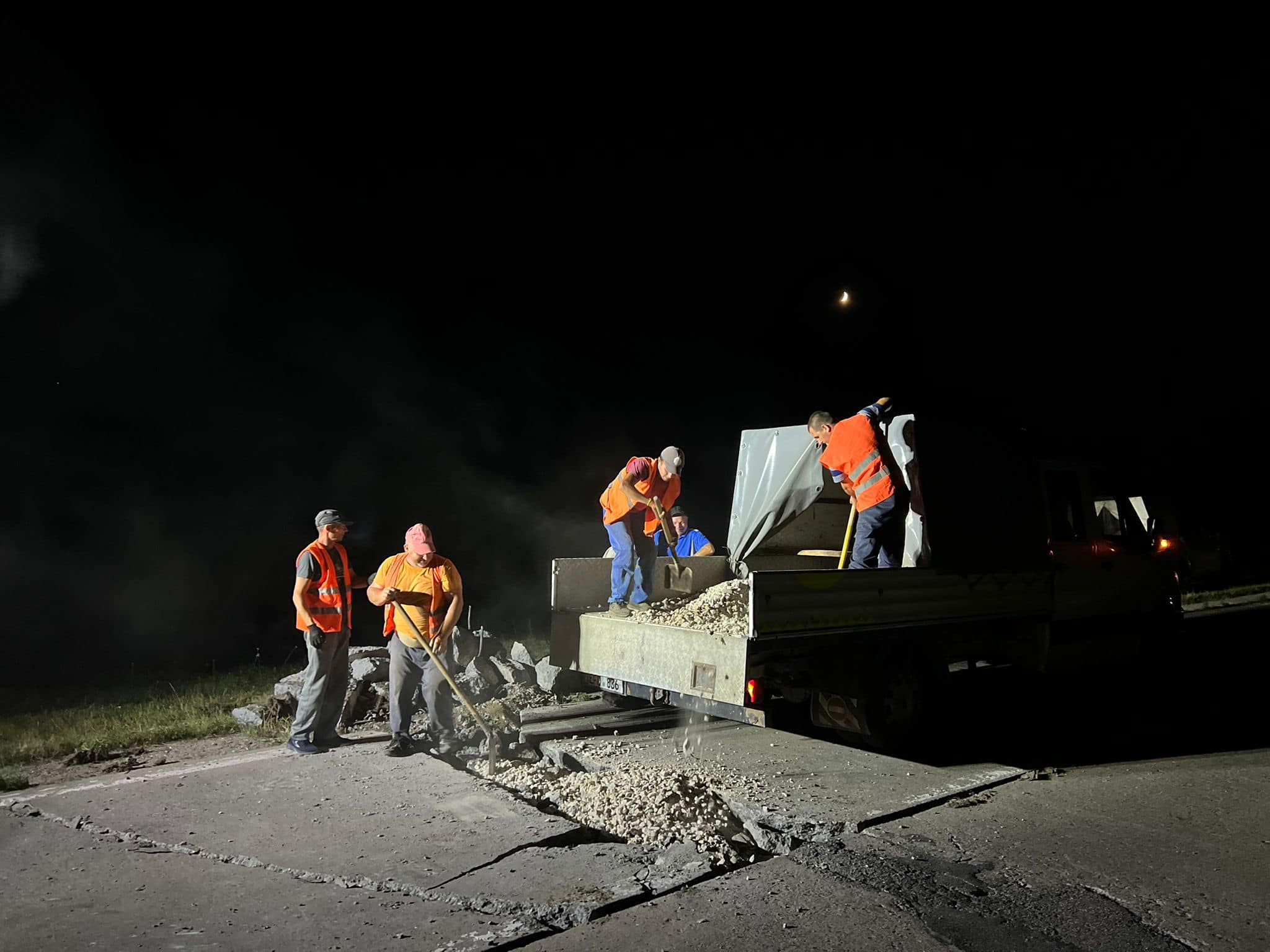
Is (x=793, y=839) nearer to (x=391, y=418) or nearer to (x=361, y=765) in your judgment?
(x=361, y=765)

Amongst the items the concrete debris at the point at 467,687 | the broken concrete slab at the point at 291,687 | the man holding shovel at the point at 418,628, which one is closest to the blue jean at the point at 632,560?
the concrete debris at the point at 467,687

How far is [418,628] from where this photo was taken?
581 centimetres

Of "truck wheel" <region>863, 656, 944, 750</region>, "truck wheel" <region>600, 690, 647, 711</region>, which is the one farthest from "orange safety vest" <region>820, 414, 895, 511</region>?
"truck wheel" <region>600, 690, 647, 711</region>

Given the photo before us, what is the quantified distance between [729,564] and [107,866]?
16.0 ft

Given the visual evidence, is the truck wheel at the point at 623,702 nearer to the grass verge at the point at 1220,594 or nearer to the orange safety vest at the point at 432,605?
the orange safety vest at the point at 432,605

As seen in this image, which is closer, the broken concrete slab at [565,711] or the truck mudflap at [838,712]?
the truck mudflap at [838,712]

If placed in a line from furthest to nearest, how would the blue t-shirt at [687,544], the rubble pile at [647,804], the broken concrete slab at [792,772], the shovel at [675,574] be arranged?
the blue t-shirt at [687,544], the shovel at [675,574], the broken concrete slab at [792,772], the rubble pile at [647,804]

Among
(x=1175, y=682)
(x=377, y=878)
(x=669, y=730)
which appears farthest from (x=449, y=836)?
(x=1175, y=682)

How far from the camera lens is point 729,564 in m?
7.46

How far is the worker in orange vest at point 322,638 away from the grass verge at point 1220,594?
1375cm

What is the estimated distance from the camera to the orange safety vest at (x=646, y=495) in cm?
702

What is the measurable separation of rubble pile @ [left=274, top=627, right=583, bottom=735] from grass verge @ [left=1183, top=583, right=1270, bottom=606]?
1180 centimetres

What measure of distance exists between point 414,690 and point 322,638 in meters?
0.70

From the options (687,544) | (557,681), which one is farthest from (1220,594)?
(557,681)
